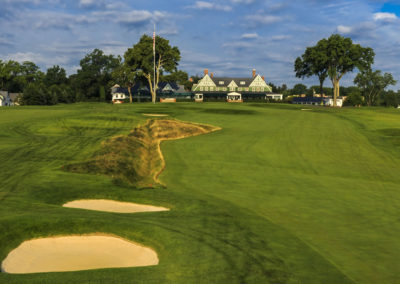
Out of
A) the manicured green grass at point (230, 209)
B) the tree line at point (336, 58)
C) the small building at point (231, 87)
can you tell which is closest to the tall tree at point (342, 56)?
the tree line at point (336, 58)

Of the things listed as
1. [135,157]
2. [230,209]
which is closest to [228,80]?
[135,157]

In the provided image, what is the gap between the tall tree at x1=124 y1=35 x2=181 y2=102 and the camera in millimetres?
109188

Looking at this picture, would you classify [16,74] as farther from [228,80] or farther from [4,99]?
[228,80]

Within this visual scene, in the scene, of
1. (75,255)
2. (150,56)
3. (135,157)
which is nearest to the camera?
(75,255)

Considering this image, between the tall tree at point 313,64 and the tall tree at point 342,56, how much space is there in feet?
4.59

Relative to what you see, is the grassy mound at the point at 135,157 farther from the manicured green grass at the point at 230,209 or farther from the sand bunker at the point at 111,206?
the sand bunker at the point at 111,206

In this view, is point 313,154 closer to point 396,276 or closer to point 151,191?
point 151,191

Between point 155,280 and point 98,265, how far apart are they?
188 cm

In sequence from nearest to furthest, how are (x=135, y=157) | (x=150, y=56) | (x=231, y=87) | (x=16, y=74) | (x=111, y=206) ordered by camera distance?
(x=111, y=206) < (x=135, y=157) < (x=150, y=56) < (x=231, y=87) < (x=16, y=74)

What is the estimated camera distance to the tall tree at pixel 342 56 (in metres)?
104

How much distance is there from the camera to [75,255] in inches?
396

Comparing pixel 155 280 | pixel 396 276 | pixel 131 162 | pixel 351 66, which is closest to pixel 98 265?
pixel 155 280

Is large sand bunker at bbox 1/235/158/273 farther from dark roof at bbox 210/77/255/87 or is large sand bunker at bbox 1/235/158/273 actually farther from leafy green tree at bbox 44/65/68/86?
leafy green tree at bbox 44/65/68/86

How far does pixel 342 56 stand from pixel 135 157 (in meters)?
94.2
